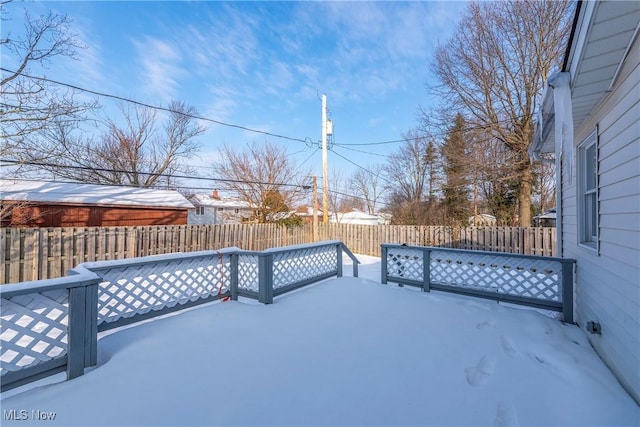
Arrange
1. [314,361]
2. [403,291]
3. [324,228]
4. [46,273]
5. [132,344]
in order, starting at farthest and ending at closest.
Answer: [324,228] < [46,273] < [403,291] < [132,344] < [314,361]

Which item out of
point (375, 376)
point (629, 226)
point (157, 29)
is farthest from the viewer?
point (157, 29)

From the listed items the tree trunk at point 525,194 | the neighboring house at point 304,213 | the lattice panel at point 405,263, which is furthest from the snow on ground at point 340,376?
the neighboring house at point 304,213

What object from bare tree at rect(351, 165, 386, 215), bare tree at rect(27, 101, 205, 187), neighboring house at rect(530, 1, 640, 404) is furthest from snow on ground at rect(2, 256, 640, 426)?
bare tree at rect(351, 165, 386, 215)

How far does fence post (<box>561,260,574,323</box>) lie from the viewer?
3807 millimetres

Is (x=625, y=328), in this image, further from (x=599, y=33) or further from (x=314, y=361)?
(x=314, y=361)

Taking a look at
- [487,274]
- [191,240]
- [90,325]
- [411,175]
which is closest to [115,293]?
[90,325]

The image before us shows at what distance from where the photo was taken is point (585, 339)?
10.5 ft

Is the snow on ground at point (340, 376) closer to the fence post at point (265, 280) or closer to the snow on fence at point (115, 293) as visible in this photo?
the snow on fence at point (115, 293)

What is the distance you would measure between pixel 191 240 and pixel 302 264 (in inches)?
207

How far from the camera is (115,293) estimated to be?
11.2 ft

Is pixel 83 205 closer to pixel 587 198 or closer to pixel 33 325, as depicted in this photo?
pixel 33 325

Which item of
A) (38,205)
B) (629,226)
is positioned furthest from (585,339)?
(38,205)

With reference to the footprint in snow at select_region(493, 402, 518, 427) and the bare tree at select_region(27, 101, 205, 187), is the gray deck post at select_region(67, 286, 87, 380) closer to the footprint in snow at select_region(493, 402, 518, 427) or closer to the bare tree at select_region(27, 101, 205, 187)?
the footprint in snow at select_region(493, 402, 518, 427)

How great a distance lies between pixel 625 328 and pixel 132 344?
14.4 feet
